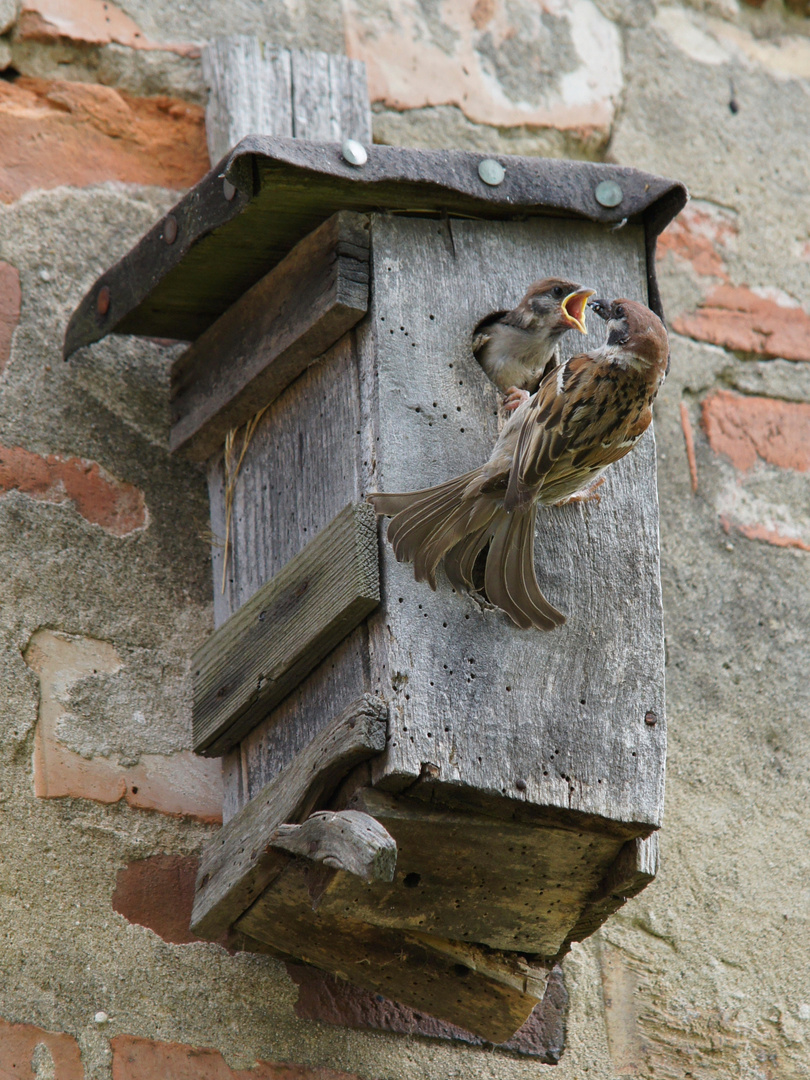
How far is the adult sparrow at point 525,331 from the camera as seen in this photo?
8.63 ft

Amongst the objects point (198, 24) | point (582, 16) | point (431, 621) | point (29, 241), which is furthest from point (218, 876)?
point (582, 16)

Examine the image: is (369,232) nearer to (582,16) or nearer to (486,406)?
(486,406)

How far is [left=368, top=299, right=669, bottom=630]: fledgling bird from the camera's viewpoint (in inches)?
94.4

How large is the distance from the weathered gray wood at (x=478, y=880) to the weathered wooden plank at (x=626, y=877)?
0.05 ft

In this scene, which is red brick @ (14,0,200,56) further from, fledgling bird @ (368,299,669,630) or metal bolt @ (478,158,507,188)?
fledgling bird @ (368,299,669,630)

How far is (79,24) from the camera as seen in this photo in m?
3.28

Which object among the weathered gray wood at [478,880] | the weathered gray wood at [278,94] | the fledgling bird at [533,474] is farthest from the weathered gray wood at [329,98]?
the weathered gray wood at [478,880]

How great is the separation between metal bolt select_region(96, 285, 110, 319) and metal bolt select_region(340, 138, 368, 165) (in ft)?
1.93

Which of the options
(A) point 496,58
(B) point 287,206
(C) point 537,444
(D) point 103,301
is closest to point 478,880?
(C) point 537,444

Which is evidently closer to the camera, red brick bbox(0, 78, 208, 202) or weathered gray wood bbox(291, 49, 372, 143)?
red brick bbox(0, 78, 208, 202)

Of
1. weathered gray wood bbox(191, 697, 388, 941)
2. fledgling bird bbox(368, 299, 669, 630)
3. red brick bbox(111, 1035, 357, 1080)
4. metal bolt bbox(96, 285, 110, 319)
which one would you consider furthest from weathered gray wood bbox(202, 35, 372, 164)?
red brick bbox(111, 1035, 357, 1080)

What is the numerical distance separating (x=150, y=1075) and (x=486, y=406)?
1.23 metres

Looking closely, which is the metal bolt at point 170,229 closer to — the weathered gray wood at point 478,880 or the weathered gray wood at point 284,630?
the weathered gray wood at point 284,630

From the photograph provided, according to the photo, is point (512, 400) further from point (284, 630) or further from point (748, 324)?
point (748, 324)
